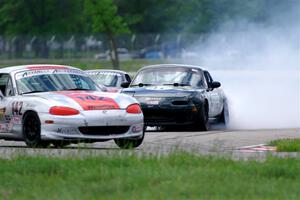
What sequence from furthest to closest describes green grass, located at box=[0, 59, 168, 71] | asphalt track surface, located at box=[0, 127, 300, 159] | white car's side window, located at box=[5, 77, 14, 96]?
green grass, located at box=[0, 59, 168, 71], white car's side window, located at box=[5, 77, 14, 96], asphalt track surface, located at box=[0, 127, 300, 159]

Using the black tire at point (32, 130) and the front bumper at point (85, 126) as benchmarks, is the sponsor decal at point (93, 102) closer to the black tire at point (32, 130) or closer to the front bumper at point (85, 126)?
the front bumper at point (85, 126)

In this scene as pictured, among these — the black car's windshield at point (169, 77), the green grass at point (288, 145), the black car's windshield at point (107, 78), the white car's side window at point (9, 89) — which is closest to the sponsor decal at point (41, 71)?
the white car's side window at point (9, 89)

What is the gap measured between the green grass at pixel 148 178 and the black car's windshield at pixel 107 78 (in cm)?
1523

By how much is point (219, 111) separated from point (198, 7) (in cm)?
3135

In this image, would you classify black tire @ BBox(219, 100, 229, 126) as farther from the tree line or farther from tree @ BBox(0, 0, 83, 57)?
tree @ BBox(0, 0, 83, 57)

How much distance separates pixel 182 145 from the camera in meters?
18.6

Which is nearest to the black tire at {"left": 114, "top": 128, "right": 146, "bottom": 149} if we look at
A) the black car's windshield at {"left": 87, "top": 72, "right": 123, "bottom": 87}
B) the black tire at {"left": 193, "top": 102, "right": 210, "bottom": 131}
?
the black tire at {"left": 193, "top": 102, "right": 210, "bottom": 131}

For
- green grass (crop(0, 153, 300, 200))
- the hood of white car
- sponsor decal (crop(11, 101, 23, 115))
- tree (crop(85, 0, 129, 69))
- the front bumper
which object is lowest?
green grass (crop(0, 153, 300, 200))

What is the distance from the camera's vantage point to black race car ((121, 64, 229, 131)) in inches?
893

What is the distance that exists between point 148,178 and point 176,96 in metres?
10.6

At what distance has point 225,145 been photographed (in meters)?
18.8

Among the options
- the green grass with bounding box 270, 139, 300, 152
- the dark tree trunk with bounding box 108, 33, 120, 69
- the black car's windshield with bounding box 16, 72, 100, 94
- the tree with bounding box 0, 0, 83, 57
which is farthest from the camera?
the tree with bounding box 0, 0, 83, 57

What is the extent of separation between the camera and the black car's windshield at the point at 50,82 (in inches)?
730

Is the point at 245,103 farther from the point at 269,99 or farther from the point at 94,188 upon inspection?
the point at 94,188
